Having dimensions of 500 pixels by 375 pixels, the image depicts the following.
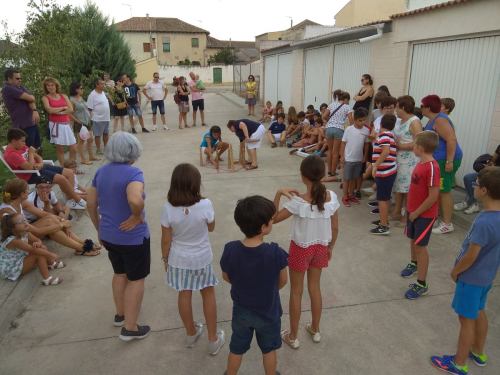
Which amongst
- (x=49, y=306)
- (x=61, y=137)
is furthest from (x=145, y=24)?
(x=49, y=306)

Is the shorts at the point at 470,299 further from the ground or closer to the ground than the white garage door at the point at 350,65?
closer to the ground

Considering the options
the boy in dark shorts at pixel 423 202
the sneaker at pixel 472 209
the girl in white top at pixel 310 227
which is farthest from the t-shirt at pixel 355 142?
the girl in white top at pixel 310 227

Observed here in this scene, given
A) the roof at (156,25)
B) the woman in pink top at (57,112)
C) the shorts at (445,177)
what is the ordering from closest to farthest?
the shorts at (445,177), the woman in pink top at (57,112), the roof at (156,25)

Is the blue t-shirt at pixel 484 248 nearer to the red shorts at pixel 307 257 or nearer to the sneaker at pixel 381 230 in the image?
the red shorts at pixel 307 257

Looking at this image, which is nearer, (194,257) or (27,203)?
(194,257)

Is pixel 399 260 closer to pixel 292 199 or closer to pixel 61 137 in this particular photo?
pixel 292 199

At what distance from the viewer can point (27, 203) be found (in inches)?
161

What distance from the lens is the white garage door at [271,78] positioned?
1677cm

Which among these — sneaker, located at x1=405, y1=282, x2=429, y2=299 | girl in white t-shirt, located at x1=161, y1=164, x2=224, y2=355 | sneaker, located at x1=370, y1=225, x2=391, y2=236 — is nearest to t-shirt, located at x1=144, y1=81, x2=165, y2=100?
sneaker, located at x1=370, y1=225, x2=391, y2=236

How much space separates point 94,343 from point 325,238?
199 centimetres

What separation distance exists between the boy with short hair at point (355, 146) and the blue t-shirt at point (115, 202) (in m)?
3.66

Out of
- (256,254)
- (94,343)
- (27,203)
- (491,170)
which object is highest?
(491,170)

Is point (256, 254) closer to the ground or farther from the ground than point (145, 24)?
closer to the ground

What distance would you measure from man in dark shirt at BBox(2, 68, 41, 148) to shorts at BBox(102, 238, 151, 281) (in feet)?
14.5
